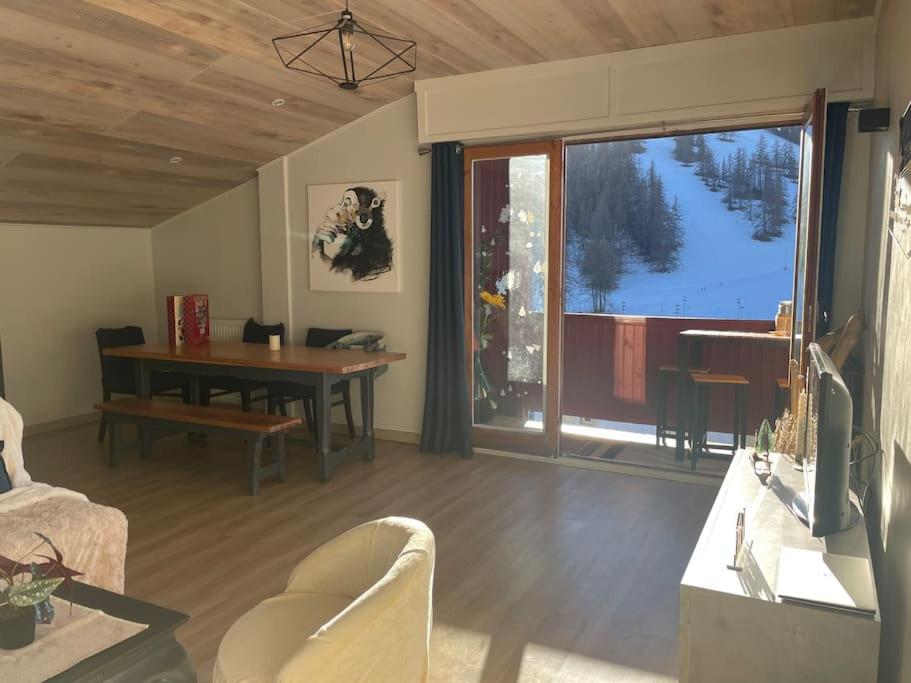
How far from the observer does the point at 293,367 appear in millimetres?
4492

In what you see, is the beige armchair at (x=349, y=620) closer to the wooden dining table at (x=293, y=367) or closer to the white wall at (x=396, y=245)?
the wooden dining table at (x=293, y=367)

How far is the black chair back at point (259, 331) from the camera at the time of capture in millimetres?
5821

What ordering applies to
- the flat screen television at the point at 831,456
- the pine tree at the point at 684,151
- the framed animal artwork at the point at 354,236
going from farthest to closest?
the pine tree at the point at 684,151 < the framed animal artwork at the point at 354,236 < the flat screen television at the point at 831,456

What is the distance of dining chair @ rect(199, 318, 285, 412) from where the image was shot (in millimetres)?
5551

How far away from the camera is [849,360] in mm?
3486

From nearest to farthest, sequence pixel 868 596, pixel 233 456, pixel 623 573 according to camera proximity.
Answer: pixel 868 596
pixel 623 573
pixel 233 456

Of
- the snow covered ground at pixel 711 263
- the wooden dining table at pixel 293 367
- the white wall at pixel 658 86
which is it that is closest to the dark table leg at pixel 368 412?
the wooden dining table at pixel 293 367

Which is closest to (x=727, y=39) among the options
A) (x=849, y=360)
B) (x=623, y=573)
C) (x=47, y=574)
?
(x=849, y=360)

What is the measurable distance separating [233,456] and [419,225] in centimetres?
214

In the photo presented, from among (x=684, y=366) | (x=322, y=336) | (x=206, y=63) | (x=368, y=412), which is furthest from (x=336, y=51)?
(x=684, y=366)

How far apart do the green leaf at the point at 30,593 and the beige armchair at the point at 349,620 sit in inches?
17.8

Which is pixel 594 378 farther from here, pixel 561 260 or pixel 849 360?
pixel 849 360

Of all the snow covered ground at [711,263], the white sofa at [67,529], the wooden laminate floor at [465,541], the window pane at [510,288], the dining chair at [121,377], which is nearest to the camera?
the white sofa at [67,529]

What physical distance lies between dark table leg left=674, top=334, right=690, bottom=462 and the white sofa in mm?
3633
